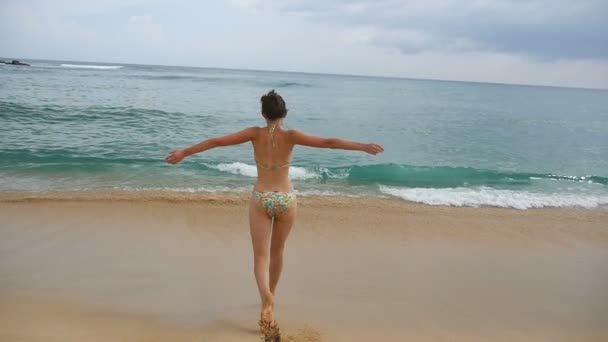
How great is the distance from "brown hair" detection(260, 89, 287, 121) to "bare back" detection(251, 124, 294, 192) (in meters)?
0.09

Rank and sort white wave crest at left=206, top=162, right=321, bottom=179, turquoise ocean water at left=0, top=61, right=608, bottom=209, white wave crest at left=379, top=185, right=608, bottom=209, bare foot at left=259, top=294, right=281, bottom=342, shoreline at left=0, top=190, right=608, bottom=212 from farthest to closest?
white wave crest at left=206, top=162, right=321, bottom=179 → turquoise ocean water at left=0, top=61, right=608, bottom=209 → white wave crest at left=379, top=185, right=608, bottom=209 → shoreline at left=0, top=190, right=608, bottom=212 → bare foot at left=259, top=294, right=281, bottom=342

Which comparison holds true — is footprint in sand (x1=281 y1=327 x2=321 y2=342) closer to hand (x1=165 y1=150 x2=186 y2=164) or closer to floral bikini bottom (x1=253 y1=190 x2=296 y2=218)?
floral bikini bottom (x1=253 y1=190 x2=296 y2=218)

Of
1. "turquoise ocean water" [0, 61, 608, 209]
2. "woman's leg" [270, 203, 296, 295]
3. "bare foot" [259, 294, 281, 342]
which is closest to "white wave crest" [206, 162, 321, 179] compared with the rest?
"turquoise ocean water" [0, 61, 608, 209]

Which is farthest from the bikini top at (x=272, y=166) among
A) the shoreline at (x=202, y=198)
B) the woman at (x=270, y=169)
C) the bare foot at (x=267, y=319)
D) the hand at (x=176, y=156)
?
the shoreline at (x=202, y=198)

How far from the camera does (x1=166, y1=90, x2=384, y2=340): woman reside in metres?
3.29

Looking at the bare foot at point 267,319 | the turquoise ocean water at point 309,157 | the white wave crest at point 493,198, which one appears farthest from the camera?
the turquoise ocean water at point 309,157

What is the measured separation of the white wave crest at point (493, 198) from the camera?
888cm

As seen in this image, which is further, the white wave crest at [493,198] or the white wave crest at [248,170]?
the white wave crest at [248,170]

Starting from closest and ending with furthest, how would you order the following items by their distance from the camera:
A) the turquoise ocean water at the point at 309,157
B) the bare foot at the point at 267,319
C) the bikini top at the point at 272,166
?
the bare foot at the point at 267,319 < the bikini top at the point at 272,166 < the turquoise ocean water at the point at 309,157

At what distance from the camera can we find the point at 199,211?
23.6 feet

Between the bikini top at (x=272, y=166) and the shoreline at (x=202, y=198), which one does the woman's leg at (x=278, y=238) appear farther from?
A: the shoreline at (x=202, y=198)

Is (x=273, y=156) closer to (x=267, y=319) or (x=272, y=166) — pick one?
(x=272, y=166)

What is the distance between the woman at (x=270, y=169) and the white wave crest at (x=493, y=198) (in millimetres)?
5847

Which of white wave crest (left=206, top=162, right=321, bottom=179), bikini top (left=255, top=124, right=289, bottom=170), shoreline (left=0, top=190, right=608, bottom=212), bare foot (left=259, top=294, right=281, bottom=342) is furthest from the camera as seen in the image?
white wave crest (left=206, top=162, right=321, bottom=179)
